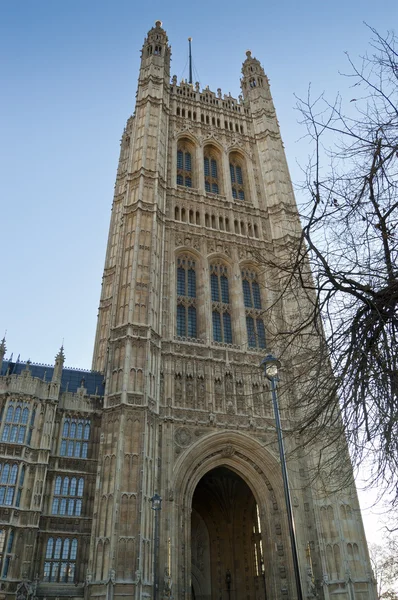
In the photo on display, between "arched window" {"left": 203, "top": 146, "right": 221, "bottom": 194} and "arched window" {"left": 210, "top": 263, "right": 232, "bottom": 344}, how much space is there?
703 cm

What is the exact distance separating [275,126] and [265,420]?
23.9 meters

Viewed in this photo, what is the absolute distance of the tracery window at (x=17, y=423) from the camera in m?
19.8

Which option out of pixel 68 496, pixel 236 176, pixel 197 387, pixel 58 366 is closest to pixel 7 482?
pixel 68 496

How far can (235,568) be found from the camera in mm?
25078

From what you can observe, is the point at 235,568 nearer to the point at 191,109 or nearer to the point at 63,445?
the point at 63,445

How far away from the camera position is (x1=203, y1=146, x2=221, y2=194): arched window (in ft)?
112

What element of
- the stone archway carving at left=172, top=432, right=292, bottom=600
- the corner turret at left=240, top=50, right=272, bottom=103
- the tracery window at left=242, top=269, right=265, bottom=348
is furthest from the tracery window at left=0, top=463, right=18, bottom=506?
the corner turret at left=240, top=50, right=272, bottom=103

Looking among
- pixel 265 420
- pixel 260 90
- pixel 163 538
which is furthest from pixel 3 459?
pixel 260 90

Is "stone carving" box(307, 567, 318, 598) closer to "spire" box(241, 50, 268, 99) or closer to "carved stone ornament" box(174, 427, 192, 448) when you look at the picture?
"carved stone ornament" box(174, 427, 192, 448)

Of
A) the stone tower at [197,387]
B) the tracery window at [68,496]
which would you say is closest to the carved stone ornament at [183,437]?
the stone tower at [197,387]

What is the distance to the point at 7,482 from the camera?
1880 centimetres

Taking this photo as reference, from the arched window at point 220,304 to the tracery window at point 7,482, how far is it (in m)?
11.8

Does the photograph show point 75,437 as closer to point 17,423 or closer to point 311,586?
point 17,423

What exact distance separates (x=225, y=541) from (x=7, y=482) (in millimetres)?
12736
